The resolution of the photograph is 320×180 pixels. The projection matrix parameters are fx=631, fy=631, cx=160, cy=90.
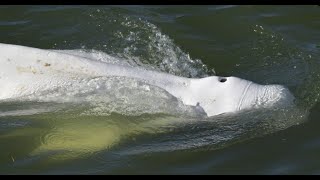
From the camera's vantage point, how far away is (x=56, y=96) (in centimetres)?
598

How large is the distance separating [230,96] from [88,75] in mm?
1367

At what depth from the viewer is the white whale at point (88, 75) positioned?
5.71 m

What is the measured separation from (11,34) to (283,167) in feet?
15.5

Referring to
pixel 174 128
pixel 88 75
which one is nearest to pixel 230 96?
pixel 174 128

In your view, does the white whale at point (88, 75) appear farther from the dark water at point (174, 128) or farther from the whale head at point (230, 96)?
the dark water at point (174, 128)

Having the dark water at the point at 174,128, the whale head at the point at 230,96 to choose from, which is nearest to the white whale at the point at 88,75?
the whale head at the point at 230,96

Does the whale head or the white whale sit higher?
the white whale

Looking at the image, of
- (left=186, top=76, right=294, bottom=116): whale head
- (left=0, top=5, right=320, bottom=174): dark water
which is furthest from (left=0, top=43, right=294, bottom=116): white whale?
(left=0, top=5, right=320, bottom=174): dark water

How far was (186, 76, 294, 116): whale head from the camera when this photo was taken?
18.4 feet

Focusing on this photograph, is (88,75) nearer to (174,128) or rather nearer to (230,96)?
(174,128)

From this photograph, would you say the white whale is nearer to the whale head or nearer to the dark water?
the whale head

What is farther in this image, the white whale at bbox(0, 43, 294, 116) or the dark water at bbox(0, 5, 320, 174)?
the white whale at bbox(0, 43, 294, 116)

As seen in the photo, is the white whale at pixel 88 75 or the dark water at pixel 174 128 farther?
the white whale at pixel 88 75
